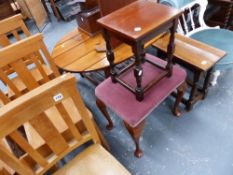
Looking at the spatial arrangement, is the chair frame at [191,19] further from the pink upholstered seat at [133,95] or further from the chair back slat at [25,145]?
the chair back slat at [25,145]

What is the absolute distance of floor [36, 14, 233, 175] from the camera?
1305 millimetres

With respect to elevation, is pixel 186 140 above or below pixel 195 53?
below

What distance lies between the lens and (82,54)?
4.94 ft

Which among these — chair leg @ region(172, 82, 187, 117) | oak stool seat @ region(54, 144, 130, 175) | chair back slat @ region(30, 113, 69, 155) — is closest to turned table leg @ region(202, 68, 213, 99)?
chair leg @ region(172, 82, 187, 117)

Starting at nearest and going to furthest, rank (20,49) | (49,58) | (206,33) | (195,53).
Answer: (20,49)
(49,58)
(195,53)
(206,33)

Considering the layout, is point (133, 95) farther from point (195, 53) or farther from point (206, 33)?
point (206, 33)

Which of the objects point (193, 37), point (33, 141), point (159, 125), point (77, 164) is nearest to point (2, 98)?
point (33, 141)

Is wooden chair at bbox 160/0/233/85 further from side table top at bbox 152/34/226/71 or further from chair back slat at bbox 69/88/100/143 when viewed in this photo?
chair back slat at bbox 69/88/100/143

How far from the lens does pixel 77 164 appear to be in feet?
3.23

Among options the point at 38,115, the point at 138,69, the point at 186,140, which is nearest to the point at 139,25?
the point at 138,69

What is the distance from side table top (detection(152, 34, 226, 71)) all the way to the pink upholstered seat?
0.52 ft

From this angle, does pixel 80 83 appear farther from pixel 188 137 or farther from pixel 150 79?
pixel 188 137

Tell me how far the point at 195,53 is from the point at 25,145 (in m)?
1.27

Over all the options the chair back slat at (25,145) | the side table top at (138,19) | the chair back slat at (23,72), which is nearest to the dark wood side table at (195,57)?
the side table top at (138,19)
